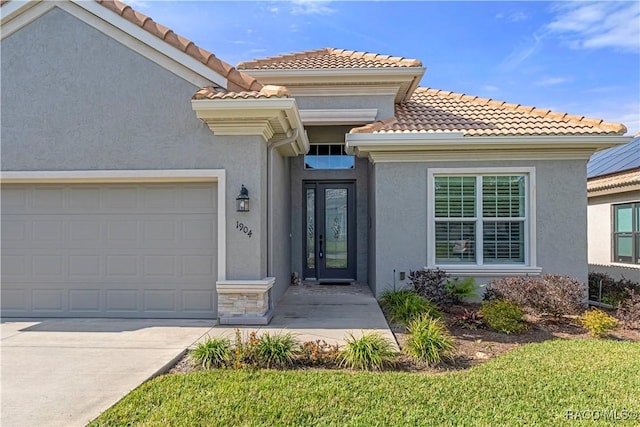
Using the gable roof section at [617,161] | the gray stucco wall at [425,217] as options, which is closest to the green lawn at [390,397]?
the gray stucco wall at [425,217]

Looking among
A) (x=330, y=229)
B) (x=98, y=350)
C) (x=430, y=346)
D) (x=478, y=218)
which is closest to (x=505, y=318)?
(x=430, y=346)

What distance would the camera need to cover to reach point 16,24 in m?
7.70

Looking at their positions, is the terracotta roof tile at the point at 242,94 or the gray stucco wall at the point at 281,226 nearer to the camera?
the terracotta roof tile at the point at 242,94

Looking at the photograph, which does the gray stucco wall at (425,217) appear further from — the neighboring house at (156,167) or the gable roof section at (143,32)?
the gable roof section at (143,32)

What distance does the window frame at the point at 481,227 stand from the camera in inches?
371

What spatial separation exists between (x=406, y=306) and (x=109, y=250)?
5938 millimetres

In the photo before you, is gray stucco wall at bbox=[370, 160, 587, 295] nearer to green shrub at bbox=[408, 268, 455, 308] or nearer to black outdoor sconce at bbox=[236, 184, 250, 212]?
green shrub at bbox=[408, 268, 455, 308]

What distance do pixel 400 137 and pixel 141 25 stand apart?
5.68 meters

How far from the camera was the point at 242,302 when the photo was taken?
7.43m

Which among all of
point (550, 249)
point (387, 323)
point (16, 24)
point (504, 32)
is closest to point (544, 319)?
point (550, 249)

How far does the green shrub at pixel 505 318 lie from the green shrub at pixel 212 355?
14.9 ft

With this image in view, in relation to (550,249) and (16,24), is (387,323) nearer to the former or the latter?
(550,249)

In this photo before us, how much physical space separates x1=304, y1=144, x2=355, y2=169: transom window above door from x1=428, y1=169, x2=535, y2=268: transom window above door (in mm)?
3582

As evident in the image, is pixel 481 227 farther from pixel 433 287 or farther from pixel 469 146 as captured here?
pixel 433 287
